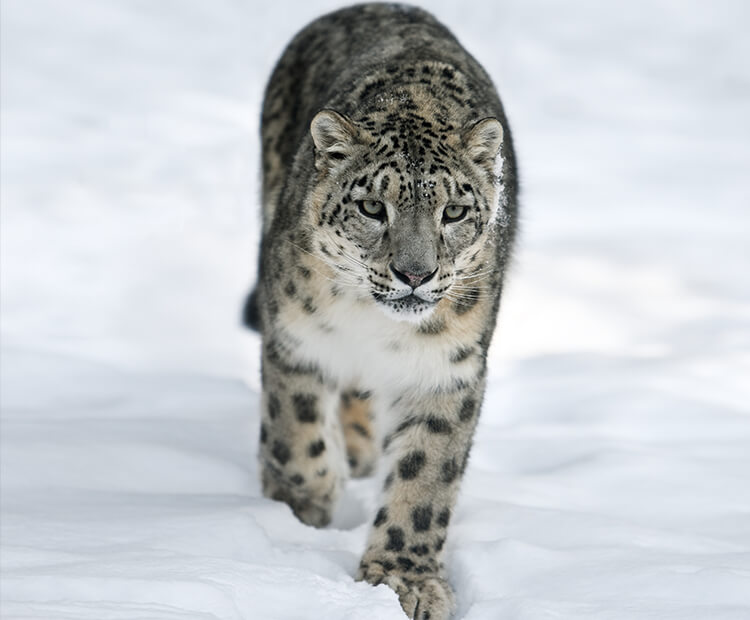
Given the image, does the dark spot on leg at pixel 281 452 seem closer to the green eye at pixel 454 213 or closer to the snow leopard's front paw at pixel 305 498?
the snow leopard's front paw at pixel 305 498

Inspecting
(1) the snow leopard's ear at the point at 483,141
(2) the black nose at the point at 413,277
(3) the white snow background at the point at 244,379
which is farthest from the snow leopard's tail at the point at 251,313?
(2) the black nose at the point at 413,277

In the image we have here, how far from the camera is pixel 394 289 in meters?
4.40

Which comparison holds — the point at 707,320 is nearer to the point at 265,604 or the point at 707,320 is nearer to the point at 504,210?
the point at 504,210

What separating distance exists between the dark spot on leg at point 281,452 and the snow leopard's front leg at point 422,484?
66 centimetres

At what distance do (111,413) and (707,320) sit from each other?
16.1ft

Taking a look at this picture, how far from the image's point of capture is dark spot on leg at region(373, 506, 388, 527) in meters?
4.95

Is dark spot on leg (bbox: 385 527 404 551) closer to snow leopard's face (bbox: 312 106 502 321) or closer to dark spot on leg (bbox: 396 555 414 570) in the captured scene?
dark spot on leg (bbox: 396 555 414 570)

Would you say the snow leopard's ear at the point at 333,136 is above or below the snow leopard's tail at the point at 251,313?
above

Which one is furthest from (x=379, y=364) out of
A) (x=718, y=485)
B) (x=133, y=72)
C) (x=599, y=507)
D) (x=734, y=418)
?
(x=133, y=72)

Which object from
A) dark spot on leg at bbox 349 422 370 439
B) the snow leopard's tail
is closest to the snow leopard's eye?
dark spot on leg at bbox 349 422 370 439

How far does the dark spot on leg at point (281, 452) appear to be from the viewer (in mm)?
5480

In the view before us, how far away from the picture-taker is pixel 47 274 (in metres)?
8.81

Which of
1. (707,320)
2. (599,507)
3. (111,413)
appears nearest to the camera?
(599,507)

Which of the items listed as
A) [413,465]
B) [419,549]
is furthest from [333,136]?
[419,549]
